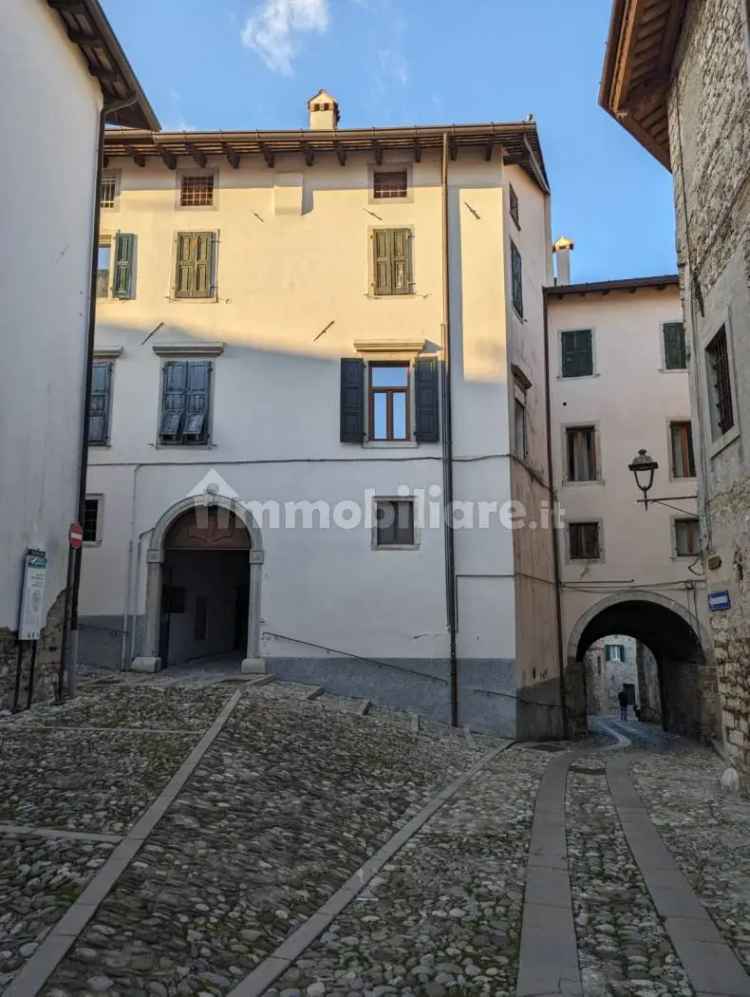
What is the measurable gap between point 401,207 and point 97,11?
23.5ft

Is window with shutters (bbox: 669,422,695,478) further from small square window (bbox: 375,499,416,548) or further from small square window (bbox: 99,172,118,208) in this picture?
small square window (bbox: 99,172,118,208)

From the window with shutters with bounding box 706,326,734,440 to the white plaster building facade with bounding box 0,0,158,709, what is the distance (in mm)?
8590

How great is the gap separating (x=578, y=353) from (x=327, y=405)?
7218 mm

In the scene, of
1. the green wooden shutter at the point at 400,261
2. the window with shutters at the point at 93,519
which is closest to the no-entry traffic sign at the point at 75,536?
the window with shutters at the point at 93,519

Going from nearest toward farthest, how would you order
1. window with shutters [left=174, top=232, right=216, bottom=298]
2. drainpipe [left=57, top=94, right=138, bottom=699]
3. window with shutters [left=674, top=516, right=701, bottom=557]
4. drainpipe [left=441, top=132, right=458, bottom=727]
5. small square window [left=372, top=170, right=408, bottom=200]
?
1. drainpipe [left=57, top=94, right=138, bottom=699]
2. drainpipe [left=441, top=132, right=458, bottom=727]
3. window with shutters [left=174, top=232, right=216, bottom=298]
4. small square window [left=372, top=170, right=408, bottom=200]
5. window with shutters [left=674, top=516, right=701, bottom=557]

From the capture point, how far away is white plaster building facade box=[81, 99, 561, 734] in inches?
604

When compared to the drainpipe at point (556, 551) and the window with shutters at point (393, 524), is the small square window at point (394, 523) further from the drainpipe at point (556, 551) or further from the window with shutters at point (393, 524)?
the drainpipe at point (556, 551)

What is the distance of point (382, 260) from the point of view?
1666cm

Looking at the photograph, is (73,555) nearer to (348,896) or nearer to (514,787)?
(514,787)

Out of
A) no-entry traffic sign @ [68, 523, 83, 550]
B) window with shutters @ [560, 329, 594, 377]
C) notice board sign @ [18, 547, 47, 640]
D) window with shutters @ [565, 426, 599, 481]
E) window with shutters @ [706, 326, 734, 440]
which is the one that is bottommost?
notice board sign @ [18, 547, 47, 640]

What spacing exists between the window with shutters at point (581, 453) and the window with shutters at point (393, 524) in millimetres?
5466

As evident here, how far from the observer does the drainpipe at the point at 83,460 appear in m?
11.4

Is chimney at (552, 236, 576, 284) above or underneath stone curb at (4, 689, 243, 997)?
above

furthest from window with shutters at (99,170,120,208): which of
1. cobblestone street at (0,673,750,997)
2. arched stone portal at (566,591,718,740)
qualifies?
arched stone portal at (566,591,718,740)
